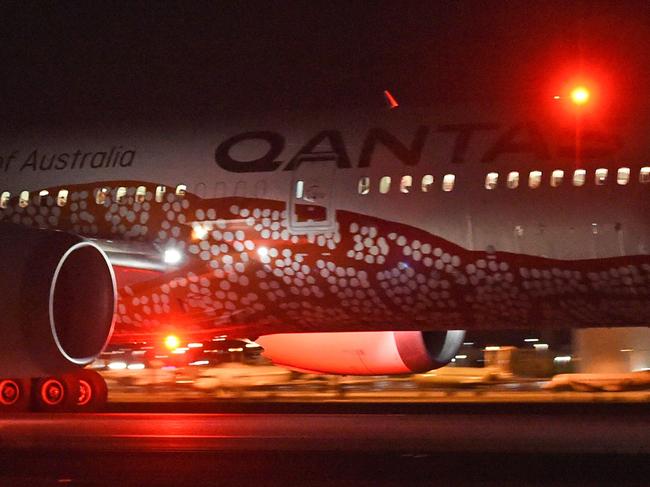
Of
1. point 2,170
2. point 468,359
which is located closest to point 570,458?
point 2,170

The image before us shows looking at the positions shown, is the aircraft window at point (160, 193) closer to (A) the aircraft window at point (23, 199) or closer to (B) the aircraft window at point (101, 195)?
(B) the aircraft window at point (101, 195)

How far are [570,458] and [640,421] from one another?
3345 mm

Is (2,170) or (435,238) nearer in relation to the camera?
(435,238)

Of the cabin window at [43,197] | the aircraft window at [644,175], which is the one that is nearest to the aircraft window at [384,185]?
the aircraft window at [644,175]

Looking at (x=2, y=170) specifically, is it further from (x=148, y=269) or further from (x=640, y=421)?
(x=640, y=421)

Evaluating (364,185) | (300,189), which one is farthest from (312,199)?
(364,185)

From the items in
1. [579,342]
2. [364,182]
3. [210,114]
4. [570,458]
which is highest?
[210,114]

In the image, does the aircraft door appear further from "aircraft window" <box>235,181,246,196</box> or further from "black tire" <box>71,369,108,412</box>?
"black tire" <box>71,369,108,412</box>

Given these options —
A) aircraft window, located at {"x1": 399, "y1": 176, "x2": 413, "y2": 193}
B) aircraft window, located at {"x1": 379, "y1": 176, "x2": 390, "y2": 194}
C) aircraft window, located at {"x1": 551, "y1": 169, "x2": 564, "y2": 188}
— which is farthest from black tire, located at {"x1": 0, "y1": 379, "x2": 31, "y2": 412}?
aircraft window, located at {"x1": 551, "y1": 169, "x2": 564, "y2": 188}

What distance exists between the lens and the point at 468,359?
22.2 meters

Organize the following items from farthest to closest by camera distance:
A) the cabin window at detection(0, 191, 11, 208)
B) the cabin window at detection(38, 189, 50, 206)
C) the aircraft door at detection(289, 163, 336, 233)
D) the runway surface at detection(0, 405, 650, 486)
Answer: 1. the cabin window at detection(0, 191, 11, 208)
2. the cabin window at detection(38, 189, 50, 206)
3. the aircraft door at detection(289, 163, 336, 233)
4. the runway surface at detection(0, 405, 650, 486)

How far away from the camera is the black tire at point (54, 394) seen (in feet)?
44.7

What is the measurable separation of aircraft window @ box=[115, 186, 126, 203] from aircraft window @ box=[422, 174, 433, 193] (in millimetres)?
3771

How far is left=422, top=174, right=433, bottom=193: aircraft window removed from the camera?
1128 cm
